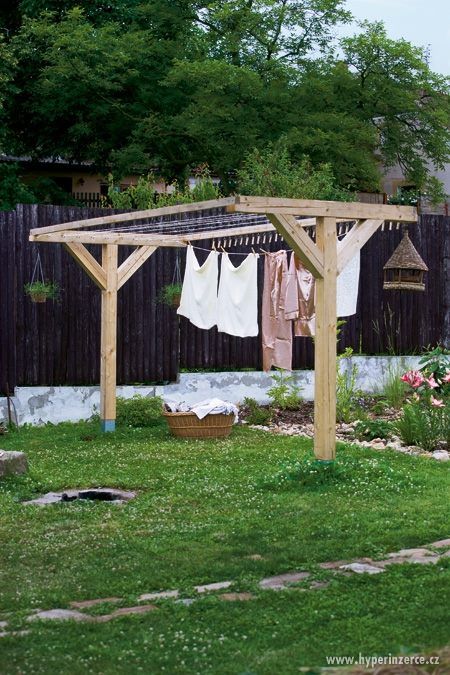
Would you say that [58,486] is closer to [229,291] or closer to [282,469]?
[282,469]

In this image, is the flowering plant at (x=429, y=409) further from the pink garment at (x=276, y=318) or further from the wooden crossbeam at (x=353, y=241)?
the wooden crossbeam at (x=353, y=241)

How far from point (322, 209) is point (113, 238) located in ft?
12.5

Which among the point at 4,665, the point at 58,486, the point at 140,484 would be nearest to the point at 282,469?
the point at 140,484

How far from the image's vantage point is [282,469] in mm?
8508

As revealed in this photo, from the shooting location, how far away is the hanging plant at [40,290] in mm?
11969

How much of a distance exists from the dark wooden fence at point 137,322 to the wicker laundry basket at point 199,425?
186 centimetres

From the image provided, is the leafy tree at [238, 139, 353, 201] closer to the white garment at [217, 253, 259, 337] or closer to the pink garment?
the white garment at [217, 253, 259, 337]

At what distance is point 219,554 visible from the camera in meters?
5.98

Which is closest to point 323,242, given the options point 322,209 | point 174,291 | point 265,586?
point 322,209

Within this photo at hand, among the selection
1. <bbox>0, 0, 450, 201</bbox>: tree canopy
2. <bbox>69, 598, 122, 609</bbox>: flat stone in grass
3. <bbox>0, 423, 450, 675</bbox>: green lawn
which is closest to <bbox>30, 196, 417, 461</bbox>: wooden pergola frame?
<bbox>0, 423, 450, 675</bbox>: green lawn

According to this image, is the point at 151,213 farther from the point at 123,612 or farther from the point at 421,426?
the point at 123,612

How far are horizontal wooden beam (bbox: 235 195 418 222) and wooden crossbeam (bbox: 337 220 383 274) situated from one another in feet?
0.33

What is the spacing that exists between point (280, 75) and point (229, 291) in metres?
14.3

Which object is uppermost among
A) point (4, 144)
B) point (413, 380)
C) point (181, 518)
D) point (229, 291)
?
point (4, 144)
